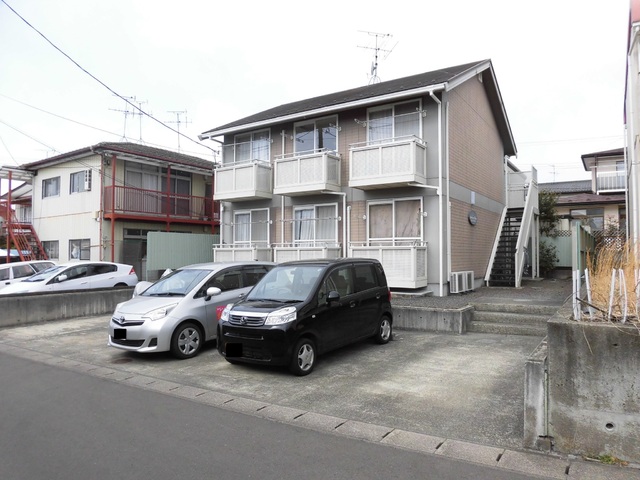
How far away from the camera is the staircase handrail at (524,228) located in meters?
15.1

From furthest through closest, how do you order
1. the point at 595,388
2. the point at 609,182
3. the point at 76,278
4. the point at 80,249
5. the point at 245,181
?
the point at 609,182 → the point at 80,249 → the point at 245,181 → the point at 76,278 → the point at 595,388

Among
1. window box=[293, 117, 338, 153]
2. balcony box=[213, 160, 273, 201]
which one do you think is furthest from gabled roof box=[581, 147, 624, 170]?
balcony box=[213, 160, 273, 201]

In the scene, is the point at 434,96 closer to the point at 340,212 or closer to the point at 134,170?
the point at 340,212

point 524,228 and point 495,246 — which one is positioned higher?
point 524,228

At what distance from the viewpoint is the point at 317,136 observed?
16.2m

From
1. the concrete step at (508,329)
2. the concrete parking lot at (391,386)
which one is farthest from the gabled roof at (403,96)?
the concrete parking lot at (391,386)

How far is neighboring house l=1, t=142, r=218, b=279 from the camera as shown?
19953mm

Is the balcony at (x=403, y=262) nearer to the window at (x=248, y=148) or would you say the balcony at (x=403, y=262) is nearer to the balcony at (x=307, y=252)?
the balcony at (x=307, y=252)

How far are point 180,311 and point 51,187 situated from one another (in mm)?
19008

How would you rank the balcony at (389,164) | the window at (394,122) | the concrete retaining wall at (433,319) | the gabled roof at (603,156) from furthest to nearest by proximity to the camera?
the gabled roof at (603,156) < the window at (394,122) < the balcony at (389,164) < the concrete retaining wall at (433,319)

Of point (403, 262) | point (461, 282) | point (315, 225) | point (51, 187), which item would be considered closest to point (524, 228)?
point (461, 282)

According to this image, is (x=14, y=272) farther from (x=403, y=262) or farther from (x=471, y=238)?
(x=471, y=238)

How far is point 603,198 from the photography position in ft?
89.6

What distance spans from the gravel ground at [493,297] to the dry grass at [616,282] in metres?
5.04
